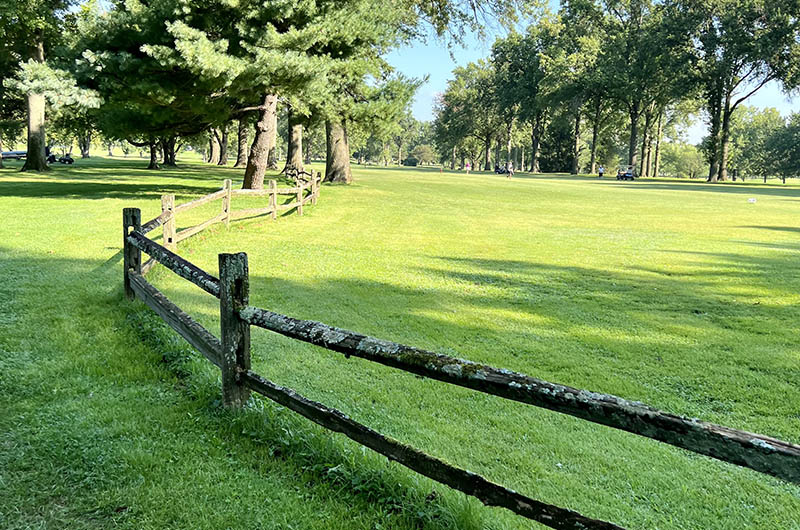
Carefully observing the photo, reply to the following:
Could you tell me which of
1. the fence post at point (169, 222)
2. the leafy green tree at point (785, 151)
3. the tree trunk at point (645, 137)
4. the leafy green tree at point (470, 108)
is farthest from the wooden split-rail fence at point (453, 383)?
the leafy green tree at point (785, 151)

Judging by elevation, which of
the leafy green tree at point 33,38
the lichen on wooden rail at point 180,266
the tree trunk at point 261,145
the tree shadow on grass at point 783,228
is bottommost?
Answer: the lichen on wooden rail at point 180,266

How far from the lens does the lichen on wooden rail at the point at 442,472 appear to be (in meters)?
2.16

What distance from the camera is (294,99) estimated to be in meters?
18.2

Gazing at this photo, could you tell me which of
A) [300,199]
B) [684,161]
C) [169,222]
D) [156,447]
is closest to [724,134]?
[300,199]

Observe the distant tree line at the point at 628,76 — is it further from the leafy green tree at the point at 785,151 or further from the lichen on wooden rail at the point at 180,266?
the lichen on wooden rail at the point at 180,266

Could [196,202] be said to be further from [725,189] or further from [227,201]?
[725,189]

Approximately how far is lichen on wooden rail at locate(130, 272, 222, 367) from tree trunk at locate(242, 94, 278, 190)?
14.9 m

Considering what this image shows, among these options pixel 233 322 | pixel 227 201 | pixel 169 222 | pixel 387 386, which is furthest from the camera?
pixel 227 201

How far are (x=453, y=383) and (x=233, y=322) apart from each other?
174 centimetres

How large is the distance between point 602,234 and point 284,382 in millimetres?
12583

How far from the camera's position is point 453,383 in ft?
7.91

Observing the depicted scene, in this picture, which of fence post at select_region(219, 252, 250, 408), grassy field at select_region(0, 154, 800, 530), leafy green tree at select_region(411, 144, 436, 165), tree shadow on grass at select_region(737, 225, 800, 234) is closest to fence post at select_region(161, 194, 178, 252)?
grassy field at select_region(0, 154, 800, 530)

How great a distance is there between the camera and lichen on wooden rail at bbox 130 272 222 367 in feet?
12.6

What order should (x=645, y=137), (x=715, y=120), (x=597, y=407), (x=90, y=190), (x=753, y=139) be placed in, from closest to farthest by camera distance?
(x=597, y=407) → (x=90, y=190) → (x=715, y=120) → (x=645, y=137) → (x=753, y=139)
